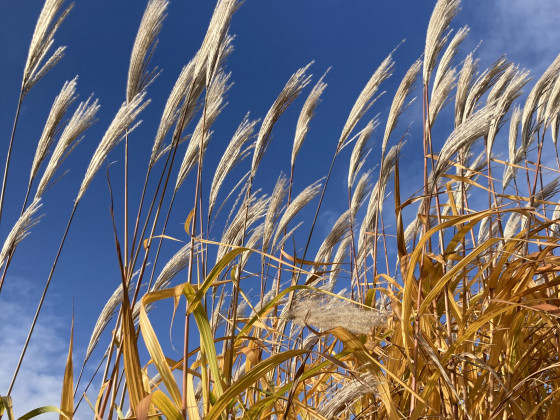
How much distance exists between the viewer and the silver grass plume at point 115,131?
1.49 meters

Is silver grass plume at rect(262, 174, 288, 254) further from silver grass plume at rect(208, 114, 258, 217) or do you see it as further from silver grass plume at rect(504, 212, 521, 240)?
silver grass plume at rect(504, 212, 521, 240)

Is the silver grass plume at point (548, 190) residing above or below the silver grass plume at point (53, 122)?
below

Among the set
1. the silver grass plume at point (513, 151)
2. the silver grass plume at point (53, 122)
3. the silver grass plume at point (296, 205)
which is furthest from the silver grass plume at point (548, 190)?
the silver grass plume at point (53, 122)

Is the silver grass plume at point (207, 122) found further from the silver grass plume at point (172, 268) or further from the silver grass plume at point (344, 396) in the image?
the silver grass plume at point (344, 396)

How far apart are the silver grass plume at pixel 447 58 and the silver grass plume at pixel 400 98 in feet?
0.53

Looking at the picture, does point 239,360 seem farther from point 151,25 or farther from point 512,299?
point 151,25

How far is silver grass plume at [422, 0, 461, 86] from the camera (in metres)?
1.70

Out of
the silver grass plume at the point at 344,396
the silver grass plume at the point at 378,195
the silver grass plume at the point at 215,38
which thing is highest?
the silver grass plume at the point at 215,38

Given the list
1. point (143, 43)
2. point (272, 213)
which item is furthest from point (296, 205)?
point (143, 43)

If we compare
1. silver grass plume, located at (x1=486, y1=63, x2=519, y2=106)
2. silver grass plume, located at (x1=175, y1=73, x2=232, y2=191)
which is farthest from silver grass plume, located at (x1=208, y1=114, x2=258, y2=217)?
silver grass plume, located at (x1=486, y1=63, x2=519, y2=106)

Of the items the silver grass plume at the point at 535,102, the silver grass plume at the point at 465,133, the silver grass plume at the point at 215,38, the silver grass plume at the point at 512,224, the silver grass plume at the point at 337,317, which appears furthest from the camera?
the silver grass plume at the point at 512,224

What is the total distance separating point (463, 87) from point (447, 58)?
0.16m

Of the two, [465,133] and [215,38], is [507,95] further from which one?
[215,38]

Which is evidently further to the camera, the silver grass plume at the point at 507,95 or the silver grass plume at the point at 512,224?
the silver grass plume at the point at 512,224
